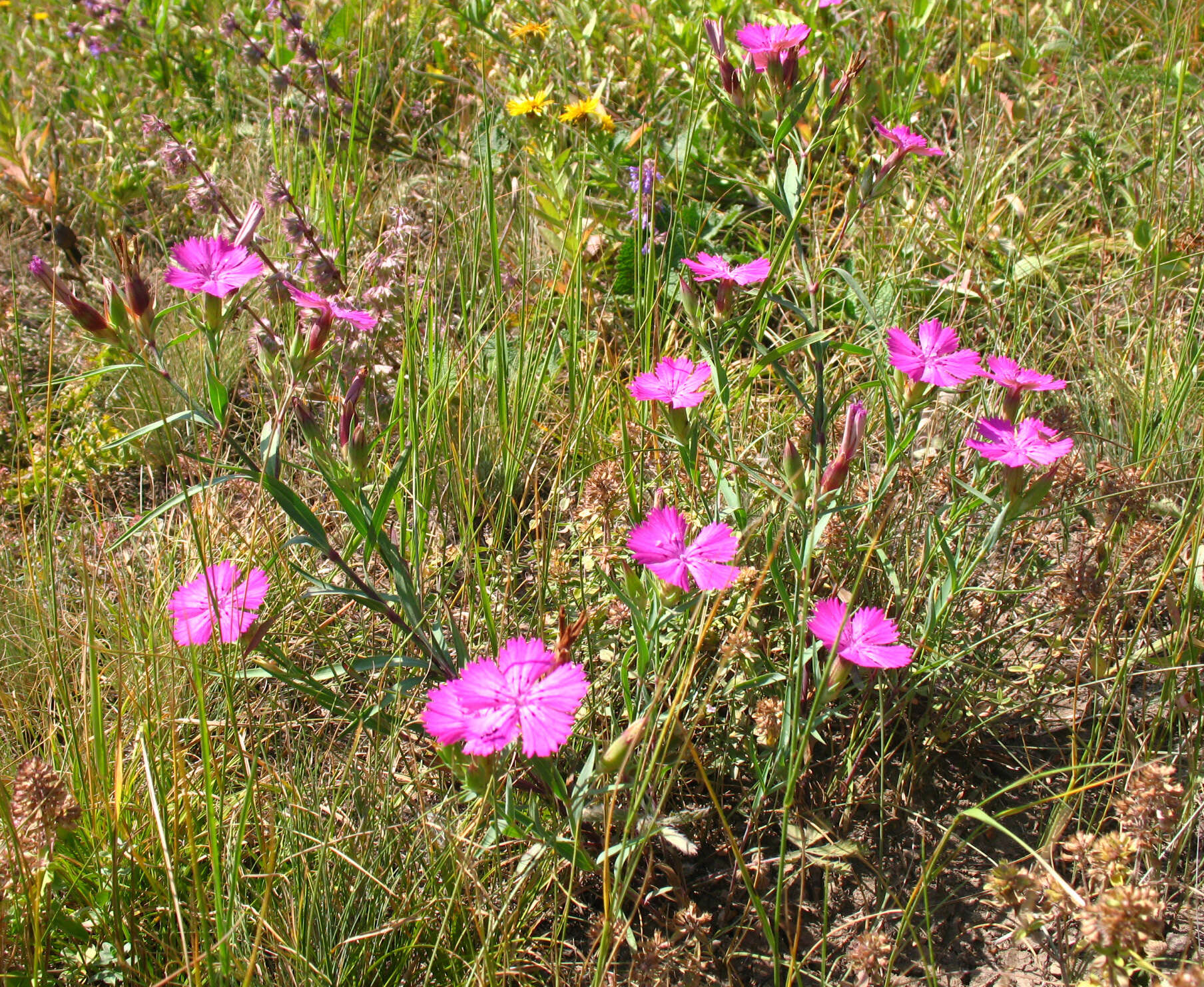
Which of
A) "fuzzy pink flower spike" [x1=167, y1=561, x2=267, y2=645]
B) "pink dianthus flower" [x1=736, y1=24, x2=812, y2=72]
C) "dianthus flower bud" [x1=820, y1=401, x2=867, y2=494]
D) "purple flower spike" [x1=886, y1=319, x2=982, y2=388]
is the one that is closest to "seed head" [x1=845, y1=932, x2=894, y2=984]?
"dianthus flower bud" [x1=820, y1=401, x2=867, y2=494]

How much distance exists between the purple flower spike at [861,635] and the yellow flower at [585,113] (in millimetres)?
1390

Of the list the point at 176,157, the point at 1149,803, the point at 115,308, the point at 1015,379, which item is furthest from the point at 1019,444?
the point at 176,157

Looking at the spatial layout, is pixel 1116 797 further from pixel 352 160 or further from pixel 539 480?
pixel 352 160

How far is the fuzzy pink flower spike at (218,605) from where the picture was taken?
3.65 ft

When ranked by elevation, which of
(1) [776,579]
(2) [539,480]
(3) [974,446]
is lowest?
(2) [539,480]

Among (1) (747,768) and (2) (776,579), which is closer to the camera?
(2) (776,579)

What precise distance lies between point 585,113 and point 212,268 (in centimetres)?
128

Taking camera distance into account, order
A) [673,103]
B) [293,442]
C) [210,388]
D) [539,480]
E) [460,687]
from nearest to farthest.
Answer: [460,687]
[210,388]
[539,480]
[293,442]
[673,103]

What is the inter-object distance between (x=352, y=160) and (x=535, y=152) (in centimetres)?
47

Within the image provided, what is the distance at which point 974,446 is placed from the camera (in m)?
1.16

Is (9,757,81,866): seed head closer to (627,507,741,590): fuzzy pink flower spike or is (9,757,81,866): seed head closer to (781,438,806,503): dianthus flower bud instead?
(627,507,741,590): fuzzy pink flower spike

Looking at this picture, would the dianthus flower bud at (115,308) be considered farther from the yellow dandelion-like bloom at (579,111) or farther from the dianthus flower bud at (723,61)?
the yellow dandelion-like bloom at (579,111)

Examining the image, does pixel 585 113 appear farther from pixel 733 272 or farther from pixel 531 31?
pixel 733 272

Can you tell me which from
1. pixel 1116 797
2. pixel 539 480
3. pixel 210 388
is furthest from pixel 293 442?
pixel 1116 797
